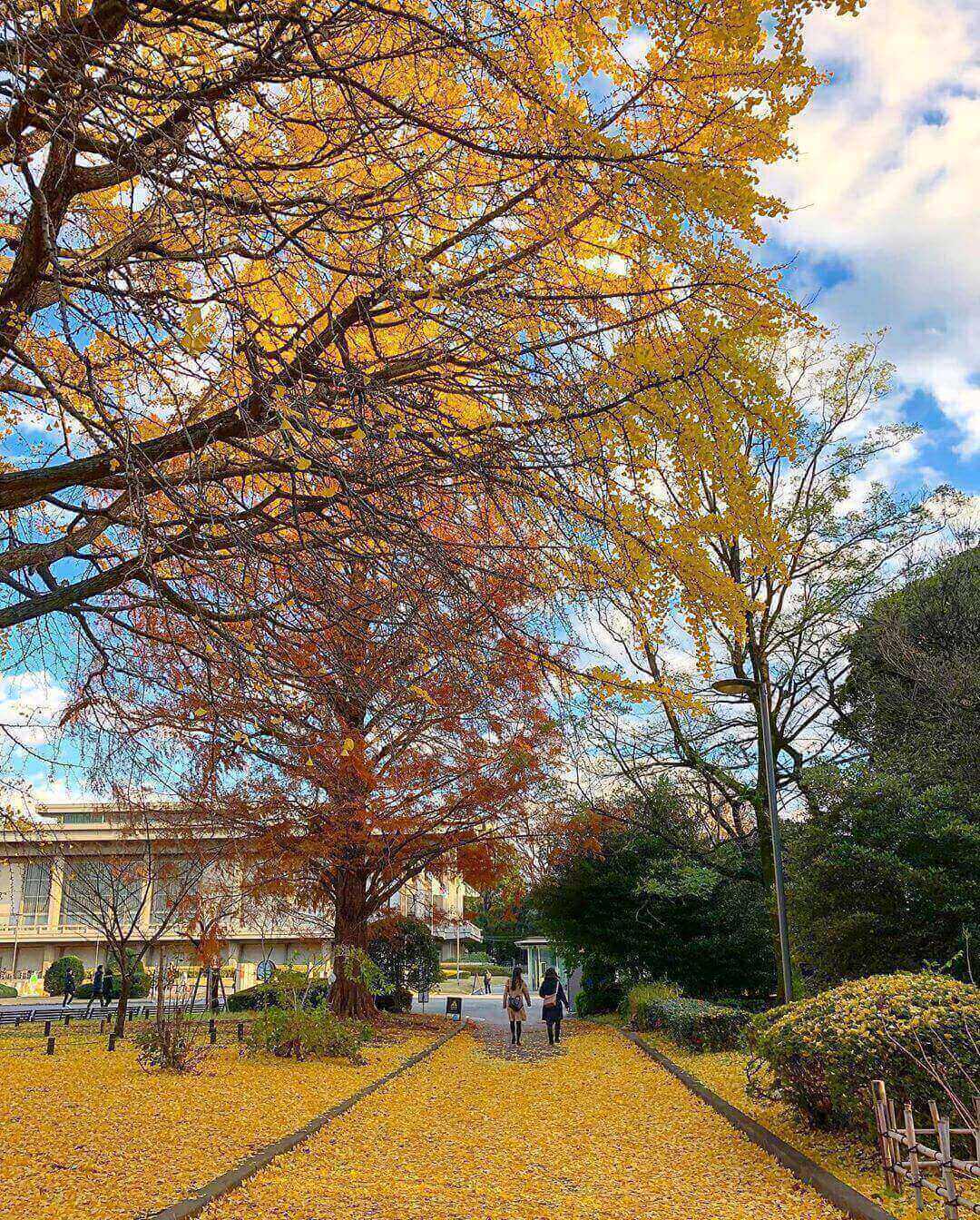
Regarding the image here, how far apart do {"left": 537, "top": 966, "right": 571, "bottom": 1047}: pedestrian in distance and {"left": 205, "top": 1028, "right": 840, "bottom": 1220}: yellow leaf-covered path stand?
7.23 m

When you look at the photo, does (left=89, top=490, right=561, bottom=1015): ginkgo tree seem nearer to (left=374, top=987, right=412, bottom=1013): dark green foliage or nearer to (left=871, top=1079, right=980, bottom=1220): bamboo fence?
(left=871, top=1079, right=980, bottom=1220): bamboo fence

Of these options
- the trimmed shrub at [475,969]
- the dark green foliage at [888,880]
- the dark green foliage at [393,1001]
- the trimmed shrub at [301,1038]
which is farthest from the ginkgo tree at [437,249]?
the trimmed shrub at [475,969]

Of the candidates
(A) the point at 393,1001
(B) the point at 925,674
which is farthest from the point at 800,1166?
(A) the point at 393,1001

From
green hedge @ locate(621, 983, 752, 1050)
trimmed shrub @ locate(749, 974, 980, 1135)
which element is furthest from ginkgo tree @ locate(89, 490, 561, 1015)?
green hedge @ locate(621, 983, 752, 1050)

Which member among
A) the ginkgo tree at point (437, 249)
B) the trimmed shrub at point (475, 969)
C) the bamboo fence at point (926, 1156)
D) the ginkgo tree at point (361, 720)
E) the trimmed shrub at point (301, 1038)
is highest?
the ginkgo tree at point (437, 249)

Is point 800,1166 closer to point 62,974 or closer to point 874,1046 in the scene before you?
point 874,1046

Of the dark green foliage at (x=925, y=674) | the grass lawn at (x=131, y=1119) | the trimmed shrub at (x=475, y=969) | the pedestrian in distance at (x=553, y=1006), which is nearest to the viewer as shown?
the grass lawn at (x=131, y=1119)

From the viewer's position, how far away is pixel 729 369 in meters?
5.07

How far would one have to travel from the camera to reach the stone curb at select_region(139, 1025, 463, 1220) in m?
5.49

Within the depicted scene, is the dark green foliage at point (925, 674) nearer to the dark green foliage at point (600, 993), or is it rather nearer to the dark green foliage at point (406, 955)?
the dark green foliage at point (600, 993)

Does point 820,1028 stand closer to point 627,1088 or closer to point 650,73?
point 627,1088

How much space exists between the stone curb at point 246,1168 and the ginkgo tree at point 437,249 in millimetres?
3592

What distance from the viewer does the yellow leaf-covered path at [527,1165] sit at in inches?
237

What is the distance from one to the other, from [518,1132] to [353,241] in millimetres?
7846
